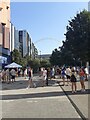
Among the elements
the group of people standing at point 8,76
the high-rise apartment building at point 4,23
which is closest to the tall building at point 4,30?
the high-rise apartment building at point 4,23

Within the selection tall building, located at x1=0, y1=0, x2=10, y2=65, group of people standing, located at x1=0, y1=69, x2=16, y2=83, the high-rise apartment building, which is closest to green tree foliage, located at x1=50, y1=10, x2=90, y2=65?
group of people standing, located at x1=0, y1=69, x2=16, y2=83

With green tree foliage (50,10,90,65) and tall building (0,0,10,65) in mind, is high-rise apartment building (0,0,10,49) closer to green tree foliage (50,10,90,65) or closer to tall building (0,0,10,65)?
tall building (0,0,10,65)

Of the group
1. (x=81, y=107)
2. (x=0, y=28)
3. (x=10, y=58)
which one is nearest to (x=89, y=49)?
(x=81, y=107)

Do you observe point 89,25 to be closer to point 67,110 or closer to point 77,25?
point 77,25

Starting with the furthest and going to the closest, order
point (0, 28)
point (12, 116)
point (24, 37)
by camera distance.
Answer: point (24, 37)
point (0, 28)
point (12, 116)

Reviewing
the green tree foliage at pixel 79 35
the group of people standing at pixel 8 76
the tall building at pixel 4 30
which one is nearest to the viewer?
the green tree foliage at pixel 79 35

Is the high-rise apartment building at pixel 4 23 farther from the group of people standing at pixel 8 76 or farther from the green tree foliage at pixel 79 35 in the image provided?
the green tree foliage at pixel 79 35

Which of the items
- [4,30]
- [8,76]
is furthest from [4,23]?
[8,76]

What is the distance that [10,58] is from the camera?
8750 centimetres

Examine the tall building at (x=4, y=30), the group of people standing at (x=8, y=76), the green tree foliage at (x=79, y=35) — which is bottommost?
the group of people standing at (x=8, y=76)

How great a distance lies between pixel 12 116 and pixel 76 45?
94.8 feet

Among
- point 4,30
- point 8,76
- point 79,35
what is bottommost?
point 8,76

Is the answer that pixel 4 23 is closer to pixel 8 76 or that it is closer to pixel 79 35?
pixel 8 76

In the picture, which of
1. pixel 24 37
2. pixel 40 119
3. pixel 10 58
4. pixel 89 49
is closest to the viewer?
pixel 40 119
